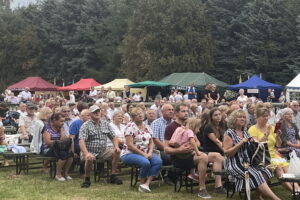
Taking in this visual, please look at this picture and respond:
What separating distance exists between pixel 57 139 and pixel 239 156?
3.72 m

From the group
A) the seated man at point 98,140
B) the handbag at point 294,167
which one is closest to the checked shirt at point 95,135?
the seated man at point 98,140

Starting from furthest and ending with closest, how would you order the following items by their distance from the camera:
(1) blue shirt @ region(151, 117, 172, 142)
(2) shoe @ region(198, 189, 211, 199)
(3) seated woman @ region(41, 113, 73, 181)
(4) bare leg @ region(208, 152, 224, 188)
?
(3) seated woman @ region(41, 113, 73, 181) < (1) blue shirt @ region(151, 117, 172, 142) < (4) bare leg @ region(208, 152, 224, 188) < (2) shoe @ region(198, 189, 211, 199)

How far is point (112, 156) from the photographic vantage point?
9.11 metres

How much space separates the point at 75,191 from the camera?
8.40 m

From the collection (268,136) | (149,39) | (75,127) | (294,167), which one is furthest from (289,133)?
(149,39)

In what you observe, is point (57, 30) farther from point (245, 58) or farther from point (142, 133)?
point (142, 133)

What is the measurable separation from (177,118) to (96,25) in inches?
1690

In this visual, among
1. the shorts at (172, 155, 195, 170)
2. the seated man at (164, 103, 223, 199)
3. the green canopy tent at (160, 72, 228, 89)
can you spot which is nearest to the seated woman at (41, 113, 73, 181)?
the seated man at (164, 103, 223, 199)

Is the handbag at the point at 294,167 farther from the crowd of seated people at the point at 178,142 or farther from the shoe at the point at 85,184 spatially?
the shoe at the point at 85,184

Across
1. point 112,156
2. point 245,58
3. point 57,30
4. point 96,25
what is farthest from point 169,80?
point 112,156

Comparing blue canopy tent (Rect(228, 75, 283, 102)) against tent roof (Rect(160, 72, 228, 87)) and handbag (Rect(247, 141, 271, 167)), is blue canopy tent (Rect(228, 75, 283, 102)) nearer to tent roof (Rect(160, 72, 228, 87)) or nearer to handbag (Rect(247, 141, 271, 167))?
tent roof (Rect(160, 72, 228, 87))

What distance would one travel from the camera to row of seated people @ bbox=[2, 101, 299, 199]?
23.9ft

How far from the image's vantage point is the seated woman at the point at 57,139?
30.9 ft

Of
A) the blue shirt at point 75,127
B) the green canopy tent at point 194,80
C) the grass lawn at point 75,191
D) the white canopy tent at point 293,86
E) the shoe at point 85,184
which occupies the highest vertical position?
the green canopy tent at point 194,80
